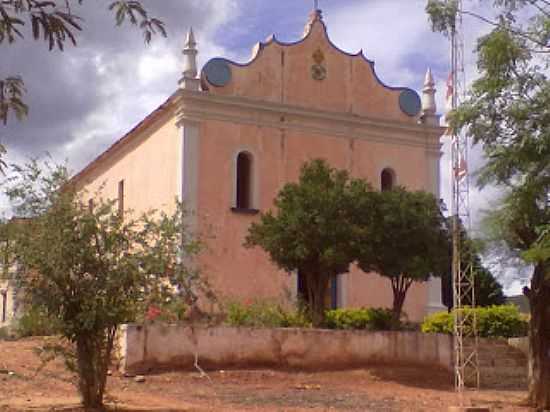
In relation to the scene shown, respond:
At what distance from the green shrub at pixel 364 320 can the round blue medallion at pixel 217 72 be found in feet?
28.7

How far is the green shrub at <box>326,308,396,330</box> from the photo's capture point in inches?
931

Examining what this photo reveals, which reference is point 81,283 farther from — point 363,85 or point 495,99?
point 363,85

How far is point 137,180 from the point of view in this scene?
32312 millimetres

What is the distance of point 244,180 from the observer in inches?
1189

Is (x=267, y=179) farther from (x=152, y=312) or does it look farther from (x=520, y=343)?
(x=152, y=312)

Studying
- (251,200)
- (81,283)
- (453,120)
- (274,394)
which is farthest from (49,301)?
(251,200)

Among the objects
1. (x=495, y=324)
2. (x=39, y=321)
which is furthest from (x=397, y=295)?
(x=39, y=321)

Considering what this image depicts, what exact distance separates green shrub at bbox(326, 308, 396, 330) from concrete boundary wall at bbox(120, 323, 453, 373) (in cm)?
148

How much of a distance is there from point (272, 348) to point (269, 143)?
36.1 ft

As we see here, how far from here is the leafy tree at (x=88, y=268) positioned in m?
13.7

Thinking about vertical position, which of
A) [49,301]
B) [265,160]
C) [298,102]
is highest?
[298,102]

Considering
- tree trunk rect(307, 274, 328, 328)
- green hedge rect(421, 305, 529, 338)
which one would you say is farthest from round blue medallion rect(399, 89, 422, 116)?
tree trunk rect(307, 274, 328, 328)

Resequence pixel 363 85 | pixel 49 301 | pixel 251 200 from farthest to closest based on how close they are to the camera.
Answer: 1. pixel 363 85
2. pixel 251 200
3. pixel 49 301

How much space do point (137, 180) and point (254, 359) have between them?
44.7 ft
